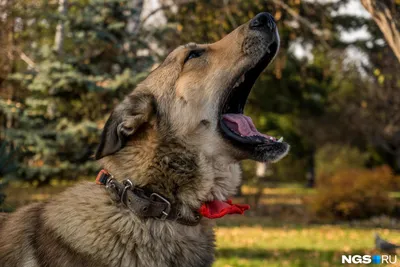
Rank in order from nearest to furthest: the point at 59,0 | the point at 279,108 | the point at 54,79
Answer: the point at 54,79, the point at 59,0, the point at 279,108

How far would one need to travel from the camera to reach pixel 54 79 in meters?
12.4

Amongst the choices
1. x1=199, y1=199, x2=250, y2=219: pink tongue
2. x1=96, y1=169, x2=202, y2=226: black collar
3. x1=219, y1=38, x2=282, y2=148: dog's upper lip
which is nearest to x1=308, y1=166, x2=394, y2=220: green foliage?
x1=219, y1=38, x2=282, y2=148: dog's upper lip

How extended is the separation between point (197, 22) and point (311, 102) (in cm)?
1600

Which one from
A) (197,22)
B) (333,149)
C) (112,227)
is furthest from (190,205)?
(333,149)

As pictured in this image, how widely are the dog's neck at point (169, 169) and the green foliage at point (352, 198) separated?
13.5 metres

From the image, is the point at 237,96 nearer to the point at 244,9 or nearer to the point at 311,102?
the point at 244,9

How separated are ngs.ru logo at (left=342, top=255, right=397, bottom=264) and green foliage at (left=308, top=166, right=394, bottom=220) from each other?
7749 millimetres

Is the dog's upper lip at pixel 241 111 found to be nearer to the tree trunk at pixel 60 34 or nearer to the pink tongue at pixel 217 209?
the pink tongue at pixel 217 209

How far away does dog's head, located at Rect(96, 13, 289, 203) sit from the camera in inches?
131

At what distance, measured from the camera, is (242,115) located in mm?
3670

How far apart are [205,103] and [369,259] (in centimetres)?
558

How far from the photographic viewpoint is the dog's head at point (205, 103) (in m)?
3.34

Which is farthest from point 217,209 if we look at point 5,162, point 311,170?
point 311,170

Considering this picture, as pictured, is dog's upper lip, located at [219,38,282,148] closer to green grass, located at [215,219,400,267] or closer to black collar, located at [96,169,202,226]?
black collar, located at [96,169,202,226]
